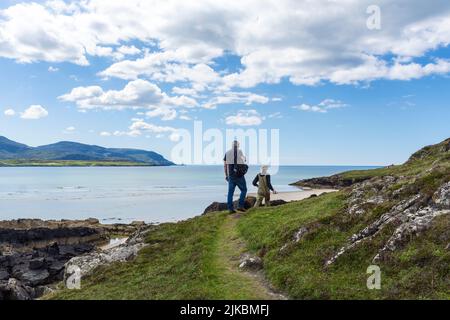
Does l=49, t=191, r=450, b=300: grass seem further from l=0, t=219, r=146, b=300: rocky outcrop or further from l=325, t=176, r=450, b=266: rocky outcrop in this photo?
l=0, t=219, r=146, b=300: rocky outcrop

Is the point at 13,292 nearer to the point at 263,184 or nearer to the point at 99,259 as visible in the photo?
the point at 99,259

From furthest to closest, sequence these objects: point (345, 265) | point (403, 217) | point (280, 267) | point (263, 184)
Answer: point (263, 184) < point (403, 217) < point (280, 267) < point (345, 265)

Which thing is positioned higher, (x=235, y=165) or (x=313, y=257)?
(x=235, y=165)

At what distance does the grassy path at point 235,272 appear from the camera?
43.4 feet

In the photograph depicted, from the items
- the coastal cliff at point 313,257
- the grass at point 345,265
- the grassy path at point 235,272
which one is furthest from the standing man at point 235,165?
the grass at point 345,265

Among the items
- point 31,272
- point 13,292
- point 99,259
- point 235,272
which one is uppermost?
point 235,272

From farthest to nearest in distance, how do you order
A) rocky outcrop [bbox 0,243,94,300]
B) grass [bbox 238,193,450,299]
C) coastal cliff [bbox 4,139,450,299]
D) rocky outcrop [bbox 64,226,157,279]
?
rocky outcrop [bbox 0,243,94,300] → rocky outcrop [bbox 64,226,157,279] → coastal cliff [bbox 4,139,450,299] → grass [bbox 238,193,450,299]

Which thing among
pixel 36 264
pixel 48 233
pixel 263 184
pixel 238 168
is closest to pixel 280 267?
pixel 238 168

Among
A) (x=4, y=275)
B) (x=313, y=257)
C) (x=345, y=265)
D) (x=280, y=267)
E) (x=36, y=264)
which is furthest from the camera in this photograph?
(x=36, y=264)

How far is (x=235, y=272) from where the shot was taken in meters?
15.8

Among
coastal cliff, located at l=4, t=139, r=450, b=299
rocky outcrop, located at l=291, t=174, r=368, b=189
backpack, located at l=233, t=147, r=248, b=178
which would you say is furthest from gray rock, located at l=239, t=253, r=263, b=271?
rocky outcrop, located at l=291, t=174, r=368, b=189

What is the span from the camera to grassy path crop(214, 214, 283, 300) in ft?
43.4

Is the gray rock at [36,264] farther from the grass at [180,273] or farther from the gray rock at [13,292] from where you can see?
the grass at [180,273]
